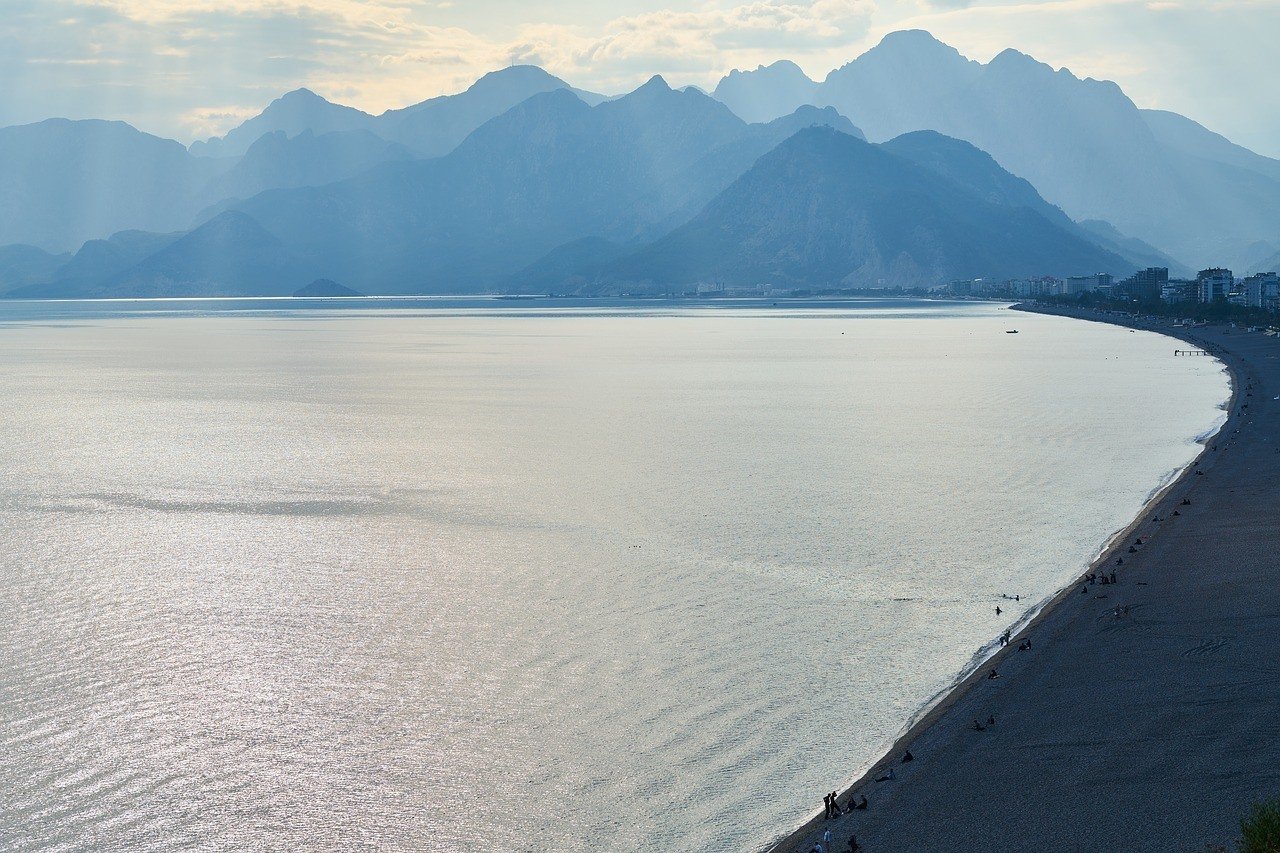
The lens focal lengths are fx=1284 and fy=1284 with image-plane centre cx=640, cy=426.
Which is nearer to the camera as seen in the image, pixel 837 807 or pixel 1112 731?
pixel 837 807

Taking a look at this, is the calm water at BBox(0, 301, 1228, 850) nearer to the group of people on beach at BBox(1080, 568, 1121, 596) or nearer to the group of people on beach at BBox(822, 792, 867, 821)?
the group of people on beach at BBox(822, 792, 867, 821)

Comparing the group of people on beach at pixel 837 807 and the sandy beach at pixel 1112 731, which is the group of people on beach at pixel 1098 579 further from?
the group of people on beach at pixel 837 807

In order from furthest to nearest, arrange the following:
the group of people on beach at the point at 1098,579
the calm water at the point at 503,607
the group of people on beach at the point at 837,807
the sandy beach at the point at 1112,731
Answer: the group of people on beach at the point at 1098,579 → the calm water at the point at 503,607 → the group of people on beach at the point at 837,807 → the sandy beach at the point at 1112,731

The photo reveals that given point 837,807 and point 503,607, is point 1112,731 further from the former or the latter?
point 503,607

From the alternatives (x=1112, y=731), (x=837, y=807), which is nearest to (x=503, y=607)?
(x=837, y=807)

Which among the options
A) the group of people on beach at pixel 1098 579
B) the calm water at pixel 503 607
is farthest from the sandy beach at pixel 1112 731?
the calm water at pixel 503 607
